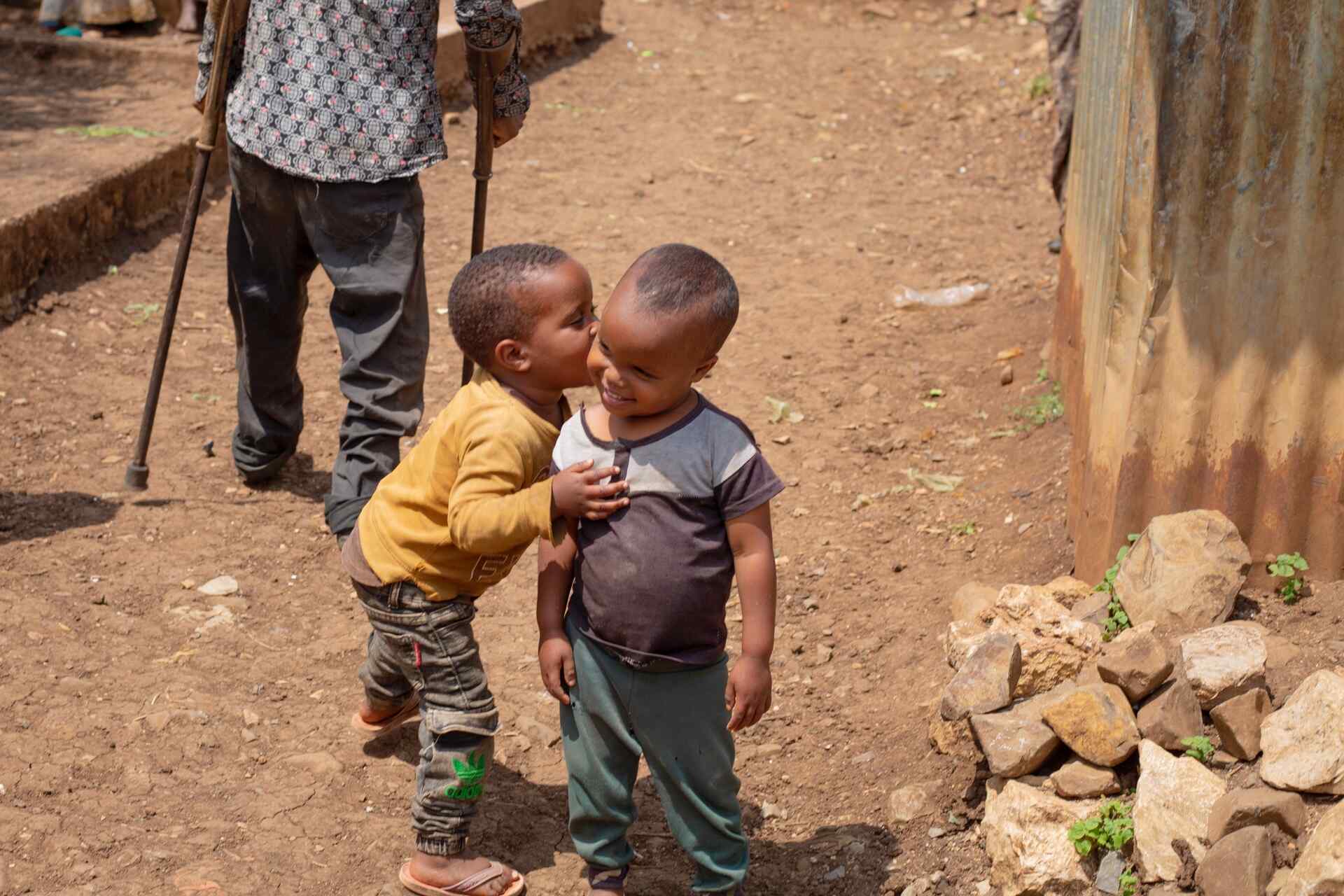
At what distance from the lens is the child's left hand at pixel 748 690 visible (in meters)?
2.45

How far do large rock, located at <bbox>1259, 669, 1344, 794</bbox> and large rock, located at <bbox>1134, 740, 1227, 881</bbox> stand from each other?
111mm

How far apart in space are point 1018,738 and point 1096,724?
161 mm

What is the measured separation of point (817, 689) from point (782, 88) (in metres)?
6.55

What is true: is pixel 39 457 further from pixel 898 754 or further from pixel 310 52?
pixel 898 754

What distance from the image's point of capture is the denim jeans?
8.98 feet

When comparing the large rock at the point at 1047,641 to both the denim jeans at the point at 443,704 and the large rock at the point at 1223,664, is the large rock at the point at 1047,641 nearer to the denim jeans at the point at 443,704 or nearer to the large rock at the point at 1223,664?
the large rock at the point at 1223,664

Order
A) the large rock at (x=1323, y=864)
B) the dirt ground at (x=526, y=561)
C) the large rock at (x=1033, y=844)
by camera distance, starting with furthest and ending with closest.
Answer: the dirt ground at (x=526, y=561), the large rock at (x=1033, y=844), the large rock at (x=1323, y=864)

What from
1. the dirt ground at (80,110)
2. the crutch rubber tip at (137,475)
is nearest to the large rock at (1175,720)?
the crutch rubber tip at (137,475)

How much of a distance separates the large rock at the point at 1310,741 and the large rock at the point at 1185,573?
0.43 meters

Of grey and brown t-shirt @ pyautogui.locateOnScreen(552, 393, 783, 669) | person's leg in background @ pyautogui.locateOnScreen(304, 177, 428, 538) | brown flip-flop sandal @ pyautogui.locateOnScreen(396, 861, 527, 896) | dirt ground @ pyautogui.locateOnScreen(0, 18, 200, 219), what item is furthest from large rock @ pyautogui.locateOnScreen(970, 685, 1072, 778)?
dirt ground @ pyautogui.locateOnScreen(0, 18, 200, 219)

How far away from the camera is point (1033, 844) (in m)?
2.69

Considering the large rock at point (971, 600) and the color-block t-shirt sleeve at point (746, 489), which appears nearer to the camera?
the color-block t-shirt sleeve at point (746, 489)

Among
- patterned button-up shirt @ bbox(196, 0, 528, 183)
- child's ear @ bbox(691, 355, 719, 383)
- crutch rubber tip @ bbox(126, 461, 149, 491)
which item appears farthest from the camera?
crutch rubber tip @ bbox(126, 461, 149, 491)

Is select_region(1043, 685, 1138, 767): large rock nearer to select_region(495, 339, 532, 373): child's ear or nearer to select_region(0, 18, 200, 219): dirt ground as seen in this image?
select_region(495, 339, 532, 373): child's ear
